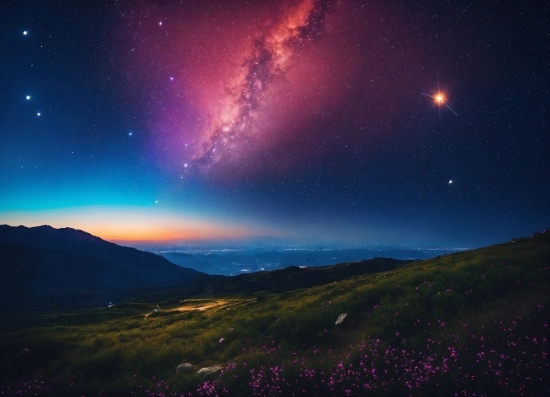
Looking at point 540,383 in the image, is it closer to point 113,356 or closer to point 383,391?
point 383,391

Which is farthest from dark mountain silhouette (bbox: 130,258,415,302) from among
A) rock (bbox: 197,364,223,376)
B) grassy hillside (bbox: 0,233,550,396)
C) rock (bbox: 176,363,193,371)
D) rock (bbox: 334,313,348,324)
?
rock (bbox: 197,364,223,376)

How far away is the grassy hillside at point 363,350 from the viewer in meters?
12.1

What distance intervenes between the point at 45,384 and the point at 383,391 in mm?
21034

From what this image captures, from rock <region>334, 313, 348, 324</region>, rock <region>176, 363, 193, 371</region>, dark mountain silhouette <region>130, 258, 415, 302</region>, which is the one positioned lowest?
dark mountain silhouette <region>130, 258, 415, 302</region>

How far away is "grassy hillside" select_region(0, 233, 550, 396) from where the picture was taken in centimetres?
1214

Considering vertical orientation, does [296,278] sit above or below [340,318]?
below

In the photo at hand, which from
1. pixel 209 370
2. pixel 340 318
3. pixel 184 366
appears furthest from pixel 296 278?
pixel 209 370

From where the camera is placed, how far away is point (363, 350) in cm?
1497

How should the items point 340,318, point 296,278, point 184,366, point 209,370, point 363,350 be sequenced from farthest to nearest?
1. point 296,278
2. point 340,318
3. point 184,366
4. point 209,370
5. point 363,350

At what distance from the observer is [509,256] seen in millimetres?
20953

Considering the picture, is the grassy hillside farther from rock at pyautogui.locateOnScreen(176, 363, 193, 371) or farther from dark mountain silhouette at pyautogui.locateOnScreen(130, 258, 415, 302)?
dark mountain silhouette at pyautogui.locateOnScreen(130, 258, 415, 302)

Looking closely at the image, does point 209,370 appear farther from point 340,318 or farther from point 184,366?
point 340,318

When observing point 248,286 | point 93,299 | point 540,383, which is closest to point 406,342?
point 540,383

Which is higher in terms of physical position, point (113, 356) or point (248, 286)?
point (113, 356)
